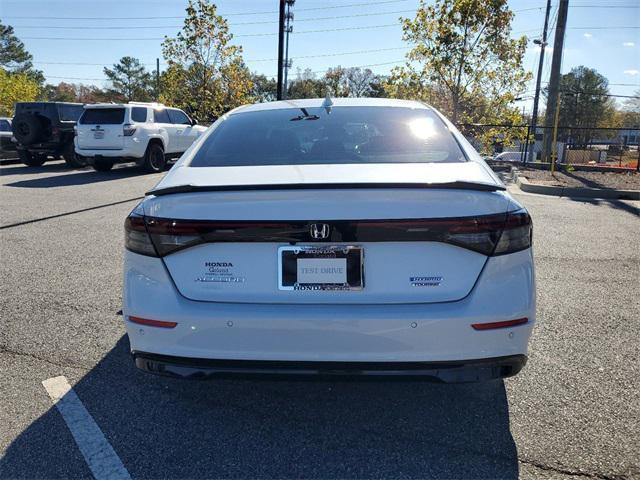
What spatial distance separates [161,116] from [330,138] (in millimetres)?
13320

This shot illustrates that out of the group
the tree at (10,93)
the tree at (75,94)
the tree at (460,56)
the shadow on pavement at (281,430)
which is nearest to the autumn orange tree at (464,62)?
the tree at (460,56)

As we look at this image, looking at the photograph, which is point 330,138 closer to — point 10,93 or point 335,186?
point 335,186

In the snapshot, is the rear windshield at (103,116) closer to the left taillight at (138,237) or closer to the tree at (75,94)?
the left taillight at (138,237)

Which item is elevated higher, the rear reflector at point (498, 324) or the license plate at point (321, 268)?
the license plate at point (321, 268)

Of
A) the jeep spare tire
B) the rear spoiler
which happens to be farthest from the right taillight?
the jeep spare tire

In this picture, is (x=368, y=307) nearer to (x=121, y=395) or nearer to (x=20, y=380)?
(x=121, y=395)

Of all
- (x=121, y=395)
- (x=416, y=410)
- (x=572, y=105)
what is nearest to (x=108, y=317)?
(x=121, y=395)

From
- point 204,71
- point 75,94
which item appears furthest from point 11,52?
point 204,71

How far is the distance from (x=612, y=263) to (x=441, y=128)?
348cm

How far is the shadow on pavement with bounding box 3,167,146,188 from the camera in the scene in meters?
12.4

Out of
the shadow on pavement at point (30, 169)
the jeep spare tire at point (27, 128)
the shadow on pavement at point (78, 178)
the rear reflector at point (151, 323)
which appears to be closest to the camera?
the rear reflector at point (151, 323)

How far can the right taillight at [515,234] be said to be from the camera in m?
2.22

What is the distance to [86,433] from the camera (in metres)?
2.54

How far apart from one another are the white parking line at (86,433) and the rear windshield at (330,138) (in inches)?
55.5
